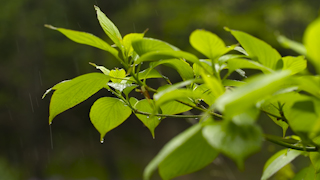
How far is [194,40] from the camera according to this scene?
0.21 meters

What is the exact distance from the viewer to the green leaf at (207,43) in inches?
8.2

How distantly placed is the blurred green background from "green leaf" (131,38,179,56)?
144 inches

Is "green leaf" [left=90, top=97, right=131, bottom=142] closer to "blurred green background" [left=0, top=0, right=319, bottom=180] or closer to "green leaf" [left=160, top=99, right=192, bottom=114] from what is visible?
"green leaf" [left=160, top=99, right=192, bottom=114]

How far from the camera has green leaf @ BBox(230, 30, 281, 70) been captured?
243mm

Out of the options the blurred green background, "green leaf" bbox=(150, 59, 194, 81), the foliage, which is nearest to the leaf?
the foliage

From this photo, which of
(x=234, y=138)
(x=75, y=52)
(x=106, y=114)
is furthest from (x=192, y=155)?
(x=75, y=52)

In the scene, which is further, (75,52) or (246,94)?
(75,52)

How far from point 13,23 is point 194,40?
15.8 ft

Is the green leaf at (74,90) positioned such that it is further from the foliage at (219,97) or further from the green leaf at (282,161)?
the green leaf at (282,161)

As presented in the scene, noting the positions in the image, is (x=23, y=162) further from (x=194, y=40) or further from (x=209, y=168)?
(x=194, y=40)

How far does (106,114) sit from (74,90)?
0.19ft

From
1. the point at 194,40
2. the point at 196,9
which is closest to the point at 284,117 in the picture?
the point at 194,40

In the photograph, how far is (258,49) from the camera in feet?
0.81

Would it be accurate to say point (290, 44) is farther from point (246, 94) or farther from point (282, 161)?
point (282, 161)
